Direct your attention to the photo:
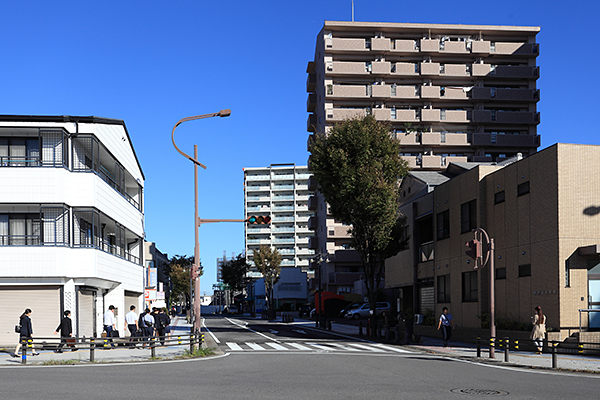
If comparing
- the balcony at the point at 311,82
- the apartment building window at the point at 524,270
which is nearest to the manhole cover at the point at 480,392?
the apartment building window at the point at 524,270

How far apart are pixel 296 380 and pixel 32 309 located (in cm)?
1663

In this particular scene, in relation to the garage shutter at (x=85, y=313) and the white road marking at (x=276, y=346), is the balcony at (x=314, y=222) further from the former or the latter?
the white road marking at (x=276, y=346)

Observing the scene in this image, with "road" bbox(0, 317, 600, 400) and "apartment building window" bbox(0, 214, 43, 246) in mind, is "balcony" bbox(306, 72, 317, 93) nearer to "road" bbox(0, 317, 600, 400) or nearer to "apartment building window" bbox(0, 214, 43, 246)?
"apartment building window" bbox(0, 214, 43, 246)

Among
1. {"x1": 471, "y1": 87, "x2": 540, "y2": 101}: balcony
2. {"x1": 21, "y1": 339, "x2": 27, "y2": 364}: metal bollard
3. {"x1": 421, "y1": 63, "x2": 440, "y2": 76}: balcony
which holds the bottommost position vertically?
{"x1": 21, "y1": 339, "x2": 27, "y2": 364}: metal bollard

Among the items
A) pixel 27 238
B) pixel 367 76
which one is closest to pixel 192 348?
pixel 27 238

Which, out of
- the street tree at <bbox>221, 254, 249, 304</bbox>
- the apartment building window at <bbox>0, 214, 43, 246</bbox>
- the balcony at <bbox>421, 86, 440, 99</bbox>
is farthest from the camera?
the street tree at <bbox>221, 254, 249, 304</bbox>

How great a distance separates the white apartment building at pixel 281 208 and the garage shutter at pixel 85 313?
97.5m

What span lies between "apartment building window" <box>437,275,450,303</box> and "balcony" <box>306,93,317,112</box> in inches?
2018

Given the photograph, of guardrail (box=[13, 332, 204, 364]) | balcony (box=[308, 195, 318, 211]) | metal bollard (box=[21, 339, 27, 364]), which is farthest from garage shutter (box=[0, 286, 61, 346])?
balcony (box=[308, 195, 318, 211])

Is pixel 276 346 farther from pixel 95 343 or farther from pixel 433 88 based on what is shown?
pixel 433 88

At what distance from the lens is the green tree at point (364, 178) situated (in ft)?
105

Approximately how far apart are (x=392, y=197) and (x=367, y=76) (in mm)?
44479

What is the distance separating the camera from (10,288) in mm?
26438

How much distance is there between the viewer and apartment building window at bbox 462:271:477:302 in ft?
97.1
